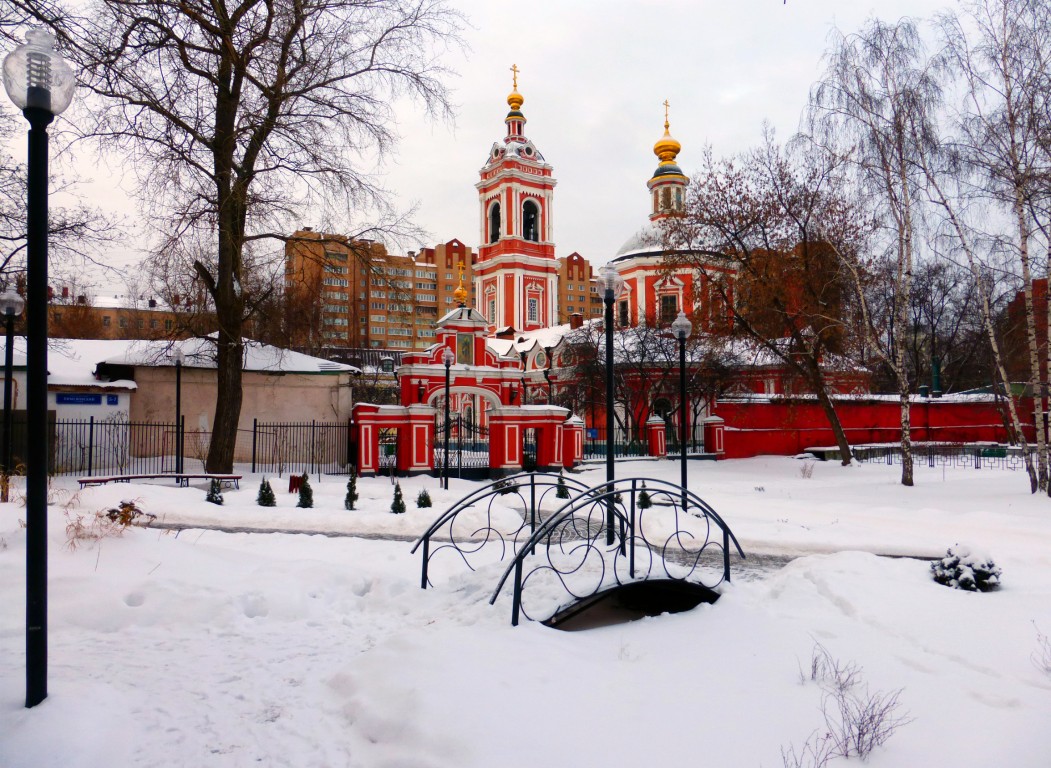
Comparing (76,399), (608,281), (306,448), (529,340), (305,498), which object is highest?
(529,340)

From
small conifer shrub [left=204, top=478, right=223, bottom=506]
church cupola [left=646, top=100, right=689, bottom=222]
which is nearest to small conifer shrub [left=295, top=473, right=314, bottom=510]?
small conifer shrub [left=204, top=478, right=223, bottom=506]

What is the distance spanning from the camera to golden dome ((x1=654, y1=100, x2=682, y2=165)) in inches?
1873

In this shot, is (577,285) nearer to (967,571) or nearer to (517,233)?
(517,233)

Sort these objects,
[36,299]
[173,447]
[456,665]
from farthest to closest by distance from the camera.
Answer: [173,447] → [456,665] → [36,299]

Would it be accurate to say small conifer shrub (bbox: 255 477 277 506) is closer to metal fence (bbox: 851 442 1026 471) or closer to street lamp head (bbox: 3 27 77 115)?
street lamp head (bbox: 3 27 77 115)

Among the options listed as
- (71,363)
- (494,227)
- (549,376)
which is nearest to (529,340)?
(494,227)

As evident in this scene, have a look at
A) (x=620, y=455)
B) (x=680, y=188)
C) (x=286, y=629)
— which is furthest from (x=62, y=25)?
(x=680, y=188)

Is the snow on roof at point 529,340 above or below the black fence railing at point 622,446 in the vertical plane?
above

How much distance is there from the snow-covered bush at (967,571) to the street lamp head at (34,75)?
27.6 feet

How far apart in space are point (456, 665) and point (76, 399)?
805 inches

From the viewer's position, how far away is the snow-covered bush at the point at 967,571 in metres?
7.44

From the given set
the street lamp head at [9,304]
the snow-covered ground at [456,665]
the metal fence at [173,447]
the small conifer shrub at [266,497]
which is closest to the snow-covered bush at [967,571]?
the snow-covered ground at [456,665]

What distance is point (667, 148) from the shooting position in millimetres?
47594

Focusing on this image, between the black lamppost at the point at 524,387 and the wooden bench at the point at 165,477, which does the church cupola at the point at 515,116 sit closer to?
the black lamppost at the point at 524,387
